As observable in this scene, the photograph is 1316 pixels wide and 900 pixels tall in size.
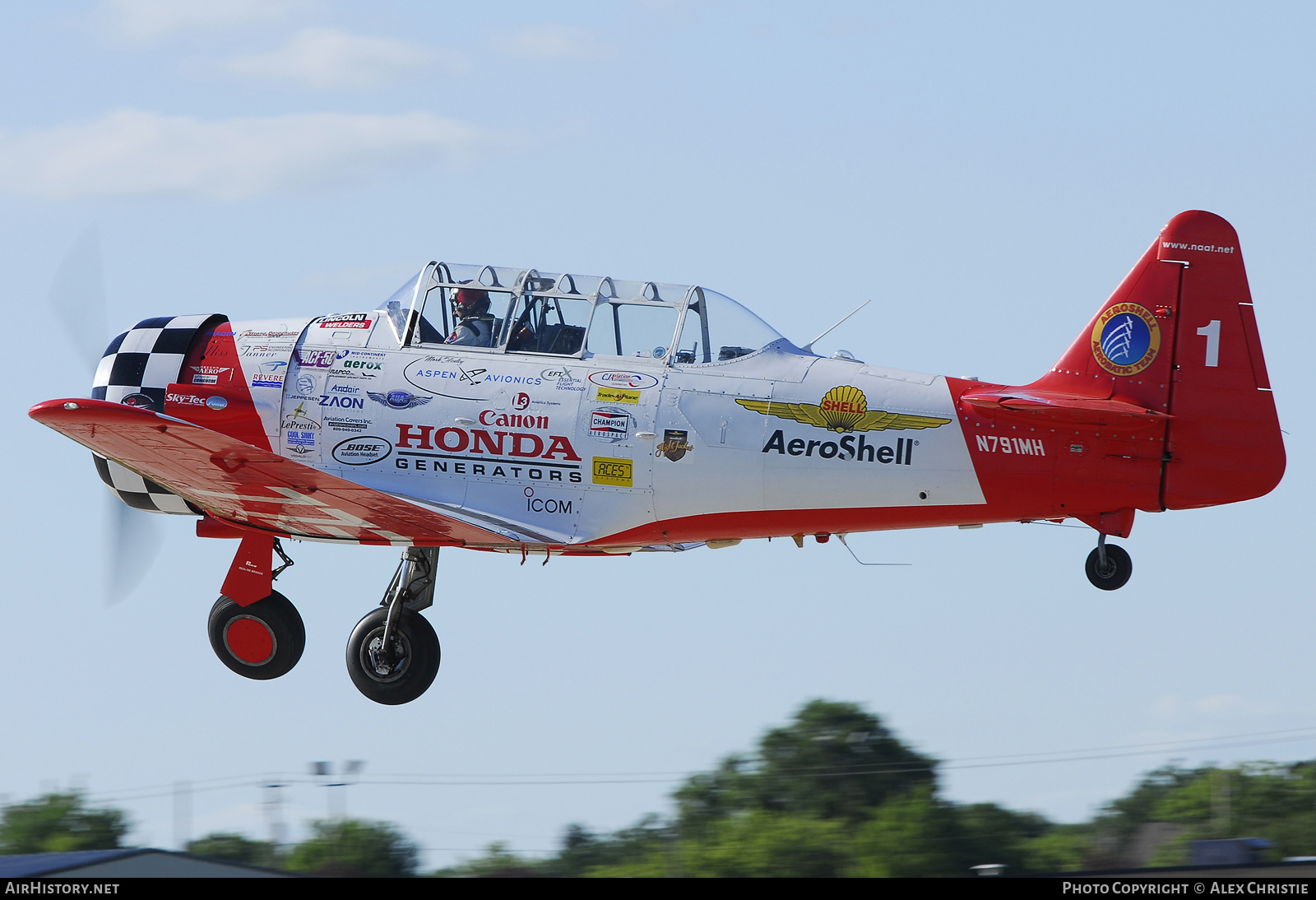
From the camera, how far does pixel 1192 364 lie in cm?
1099

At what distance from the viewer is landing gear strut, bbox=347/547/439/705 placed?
1216 cm

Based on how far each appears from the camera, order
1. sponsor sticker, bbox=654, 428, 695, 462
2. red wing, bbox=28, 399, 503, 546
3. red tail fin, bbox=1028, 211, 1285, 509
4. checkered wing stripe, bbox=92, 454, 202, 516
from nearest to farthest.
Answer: red wing, bbox=28, 399, 503, 546, red tail fin, bbox=1028, 211, 1285, 509, sponsor sticker, bbox=654, 428, 695, 462, checkered wing stripe, bbox=92, 454, 202, 516

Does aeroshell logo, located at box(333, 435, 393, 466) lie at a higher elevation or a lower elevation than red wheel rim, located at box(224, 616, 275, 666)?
higher

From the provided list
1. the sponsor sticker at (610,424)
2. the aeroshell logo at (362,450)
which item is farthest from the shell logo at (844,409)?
the aeroshell logo at (362,450)

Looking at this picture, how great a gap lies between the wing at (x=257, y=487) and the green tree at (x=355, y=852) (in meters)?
2.92

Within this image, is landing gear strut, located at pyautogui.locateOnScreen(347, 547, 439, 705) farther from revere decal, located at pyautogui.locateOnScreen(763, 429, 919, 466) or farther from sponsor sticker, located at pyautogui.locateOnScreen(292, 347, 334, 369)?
revere decal, located at pyautogui.locateOnScreen(763, 429, 919, 466)

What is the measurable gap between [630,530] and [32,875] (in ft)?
16.2

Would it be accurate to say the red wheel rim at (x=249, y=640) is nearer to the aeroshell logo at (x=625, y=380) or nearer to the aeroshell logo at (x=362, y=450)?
the aeroshell logo at (x=362, y=450)

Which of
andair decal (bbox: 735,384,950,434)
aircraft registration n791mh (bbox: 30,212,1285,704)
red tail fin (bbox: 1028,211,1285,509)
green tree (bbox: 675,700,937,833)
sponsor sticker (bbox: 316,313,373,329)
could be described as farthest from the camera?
green tree (bbox: 675,700,937,833)

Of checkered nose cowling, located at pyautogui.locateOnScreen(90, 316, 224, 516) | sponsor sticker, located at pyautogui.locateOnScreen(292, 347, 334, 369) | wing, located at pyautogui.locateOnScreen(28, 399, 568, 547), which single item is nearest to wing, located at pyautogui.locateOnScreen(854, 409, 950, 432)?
wing, located at pyautogui.locateOnScreen(28, 399, 568, 547)

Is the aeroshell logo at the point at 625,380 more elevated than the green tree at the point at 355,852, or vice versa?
the aeroshell logo at the point at 625,380

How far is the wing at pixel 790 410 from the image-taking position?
11.3 metres

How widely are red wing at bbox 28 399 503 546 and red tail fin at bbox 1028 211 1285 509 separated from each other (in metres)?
4.40

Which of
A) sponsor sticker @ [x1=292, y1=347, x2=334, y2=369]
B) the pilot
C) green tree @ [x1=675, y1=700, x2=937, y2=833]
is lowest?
green tree @ [x1=675, y1=700, x2=937, y2=833]
